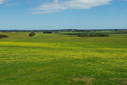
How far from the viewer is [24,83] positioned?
1942 cm

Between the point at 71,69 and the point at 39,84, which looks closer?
the point at 39,84

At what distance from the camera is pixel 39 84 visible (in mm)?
19172

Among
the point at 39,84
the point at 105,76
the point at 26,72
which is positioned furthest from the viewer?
the point at 26,72

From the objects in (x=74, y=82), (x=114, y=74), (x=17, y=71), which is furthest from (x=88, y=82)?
(x=17, y=71)

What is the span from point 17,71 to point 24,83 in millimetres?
5248

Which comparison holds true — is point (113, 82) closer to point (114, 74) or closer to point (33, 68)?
point (114, 74)

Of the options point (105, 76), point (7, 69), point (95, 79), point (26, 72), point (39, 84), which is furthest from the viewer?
point (7, 69)

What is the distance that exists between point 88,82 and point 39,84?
368 centimetres

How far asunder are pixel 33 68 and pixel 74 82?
738cm

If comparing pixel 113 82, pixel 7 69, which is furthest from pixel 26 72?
pixel 113 82

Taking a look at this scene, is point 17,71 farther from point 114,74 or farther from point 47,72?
point 114,74

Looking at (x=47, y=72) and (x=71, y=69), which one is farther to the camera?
(x=71, y=69)

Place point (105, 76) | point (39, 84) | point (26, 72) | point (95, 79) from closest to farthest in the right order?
1. point (39, 84)
2. point (95, 79)
3. point (105, 76)
4. point (26, 72)

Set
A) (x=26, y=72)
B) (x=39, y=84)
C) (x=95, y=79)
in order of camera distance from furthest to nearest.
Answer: (x=26, y=72)
(x=95, y=79)
(x=39, y=84)
